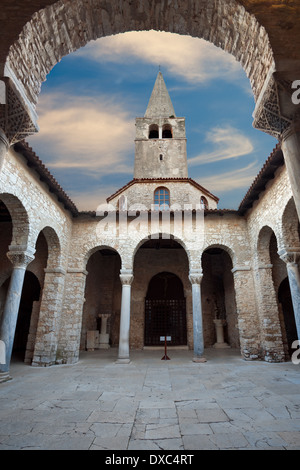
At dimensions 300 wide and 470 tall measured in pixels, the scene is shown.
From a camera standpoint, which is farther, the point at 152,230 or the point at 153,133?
the point at 153,133

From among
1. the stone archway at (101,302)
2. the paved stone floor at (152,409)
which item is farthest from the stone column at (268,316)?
the stone archway at (101,302)

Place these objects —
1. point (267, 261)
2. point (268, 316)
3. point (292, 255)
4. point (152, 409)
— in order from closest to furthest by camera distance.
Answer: point (152, 409) → point (292, 255) → point (268, 316) → point (267, 261)

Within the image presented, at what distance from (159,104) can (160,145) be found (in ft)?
17.4

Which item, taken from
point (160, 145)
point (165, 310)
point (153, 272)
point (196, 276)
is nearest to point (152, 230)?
point (196, 276)

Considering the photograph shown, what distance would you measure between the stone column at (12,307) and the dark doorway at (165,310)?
8.92m

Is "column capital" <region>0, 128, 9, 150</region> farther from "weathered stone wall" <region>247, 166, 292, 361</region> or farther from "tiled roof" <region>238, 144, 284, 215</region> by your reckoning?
"weathered stone wall" <region>247, 166, 292, 361</region>

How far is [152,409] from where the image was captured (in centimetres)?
444

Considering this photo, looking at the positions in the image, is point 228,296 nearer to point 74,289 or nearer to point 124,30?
point 74,289

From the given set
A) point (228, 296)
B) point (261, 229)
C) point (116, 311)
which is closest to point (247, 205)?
point (261, 229)

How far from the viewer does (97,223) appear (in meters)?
11.4

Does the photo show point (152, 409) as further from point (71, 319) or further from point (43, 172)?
point (43, 172)

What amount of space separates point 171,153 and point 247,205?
32.8ft

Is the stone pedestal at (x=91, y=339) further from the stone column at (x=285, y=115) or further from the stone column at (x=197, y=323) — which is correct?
the stone column at (x=285, y=115)

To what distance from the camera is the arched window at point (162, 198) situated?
616 inches
